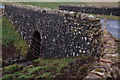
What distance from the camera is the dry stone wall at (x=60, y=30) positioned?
1355 centimetres

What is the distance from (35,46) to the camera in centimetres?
2372

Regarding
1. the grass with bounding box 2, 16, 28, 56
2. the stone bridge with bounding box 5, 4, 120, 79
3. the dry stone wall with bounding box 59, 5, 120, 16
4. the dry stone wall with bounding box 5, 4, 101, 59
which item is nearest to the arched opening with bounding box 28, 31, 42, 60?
the stone bridge with bounding box 5, 4, 120, 79

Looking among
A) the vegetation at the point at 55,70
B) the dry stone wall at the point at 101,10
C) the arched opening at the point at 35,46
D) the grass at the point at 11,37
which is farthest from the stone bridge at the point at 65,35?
the dry stone wall at the point at 101,10

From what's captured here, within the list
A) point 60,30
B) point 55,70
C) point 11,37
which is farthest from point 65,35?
point 11,37

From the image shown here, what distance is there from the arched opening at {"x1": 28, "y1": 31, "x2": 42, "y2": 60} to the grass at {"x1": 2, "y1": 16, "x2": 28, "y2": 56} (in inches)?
25.9

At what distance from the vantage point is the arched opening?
2316cm

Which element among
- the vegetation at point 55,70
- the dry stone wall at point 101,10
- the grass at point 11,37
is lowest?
the vegetation at point 55,70

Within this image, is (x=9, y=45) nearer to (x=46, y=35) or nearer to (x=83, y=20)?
(x=46, y=35)

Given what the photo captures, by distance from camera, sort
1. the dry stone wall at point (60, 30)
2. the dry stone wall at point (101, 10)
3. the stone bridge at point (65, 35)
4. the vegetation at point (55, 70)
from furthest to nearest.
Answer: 1. the dry stone wall at point (101, 10)
2. the dry stone wall at point (60, 30)
3. the vegetation at point (55, 70)
4. the stone bridge at point (65, 35)

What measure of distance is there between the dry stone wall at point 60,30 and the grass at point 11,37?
566 mm

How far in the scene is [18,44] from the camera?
24.8 meters

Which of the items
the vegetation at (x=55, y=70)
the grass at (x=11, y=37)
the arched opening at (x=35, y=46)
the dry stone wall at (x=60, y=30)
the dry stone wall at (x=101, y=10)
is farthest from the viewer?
the dry stone wall at (x=101, y=10)

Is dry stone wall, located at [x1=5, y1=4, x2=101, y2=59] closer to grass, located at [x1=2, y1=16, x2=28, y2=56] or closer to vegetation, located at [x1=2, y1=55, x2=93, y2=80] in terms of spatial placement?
grass, located at [x1=2, y1=16, x2=28, y2=56]

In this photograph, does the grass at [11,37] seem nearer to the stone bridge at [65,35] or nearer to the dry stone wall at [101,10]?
the stone bridge at [65,35]
